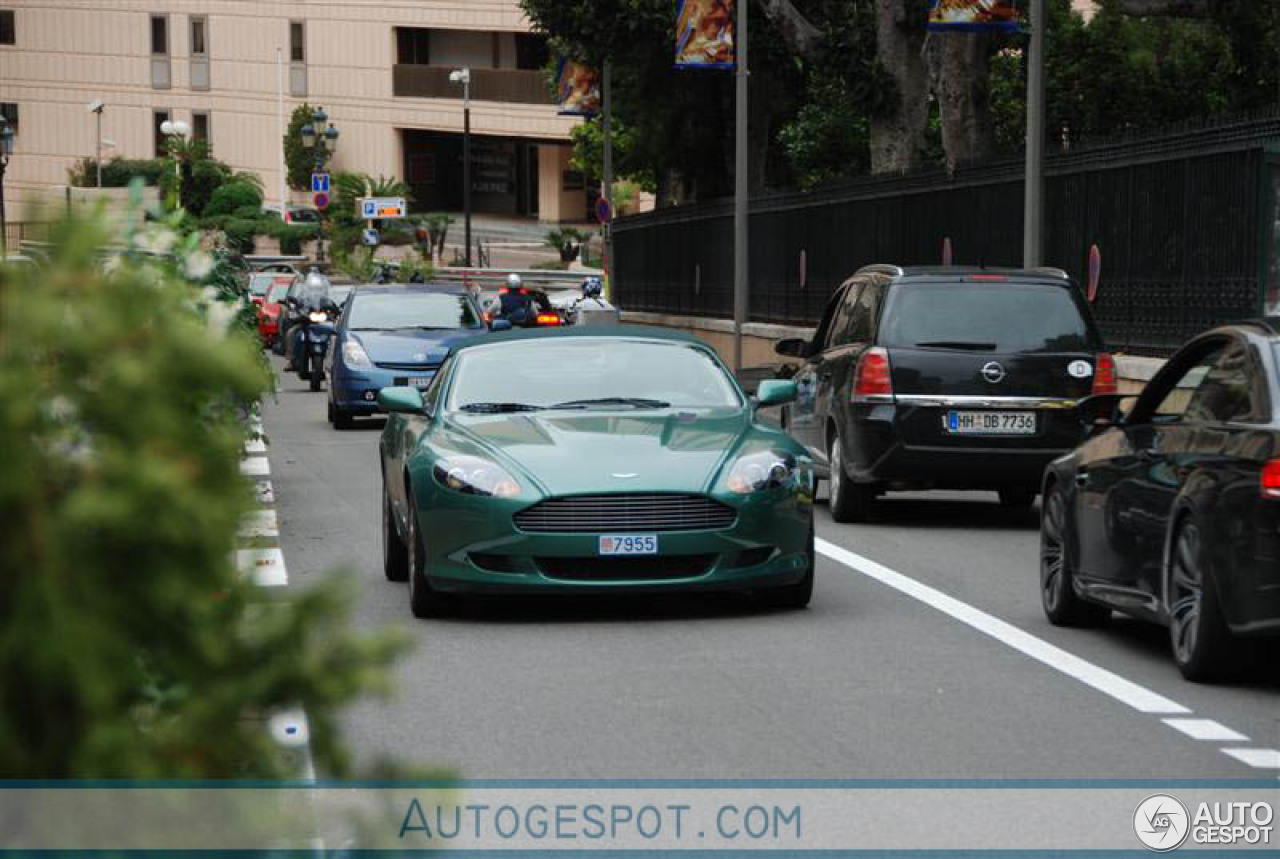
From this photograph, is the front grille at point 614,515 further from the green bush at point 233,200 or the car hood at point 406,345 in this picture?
the green bush at point 233,200

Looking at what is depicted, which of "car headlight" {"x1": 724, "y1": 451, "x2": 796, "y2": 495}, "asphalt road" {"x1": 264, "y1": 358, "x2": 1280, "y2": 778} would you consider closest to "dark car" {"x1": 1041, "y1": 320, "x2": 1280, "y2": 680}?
"asphalt road" {"x1": 264, "y1": 358, "x2": 1280, "y2": 778}

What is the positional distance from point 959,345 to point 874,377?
60 centimetres

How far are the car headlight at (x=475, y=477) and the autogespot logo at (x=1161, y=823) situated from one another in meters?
4.68

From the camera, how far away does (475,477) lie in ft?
36.7

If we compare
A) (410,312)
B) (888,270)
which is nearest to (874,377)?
(888,270)

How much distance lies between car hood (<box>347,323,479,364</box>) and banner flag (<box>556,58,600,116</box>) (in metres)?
21.2

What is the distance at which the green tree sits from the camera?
2.45 metres

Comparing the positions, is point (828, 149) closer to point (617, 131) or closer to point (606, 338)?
point (617, 131)

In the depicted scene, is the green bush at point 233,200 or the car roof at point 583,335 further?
the green bush at point 233,200

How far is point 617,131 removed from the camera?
66688mm

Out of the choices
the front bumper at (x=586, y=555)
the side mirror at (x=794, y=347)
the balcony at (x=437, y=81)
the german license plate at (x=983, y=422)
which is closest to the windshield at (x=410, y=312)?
the side mirror at (x=794, y=347)

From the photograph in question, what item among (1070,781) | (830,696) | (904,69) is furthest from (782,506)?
(904,69)

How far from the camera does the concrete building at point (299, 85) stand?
10575 centimetres

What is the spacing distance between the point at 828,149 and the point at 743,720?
162ft
